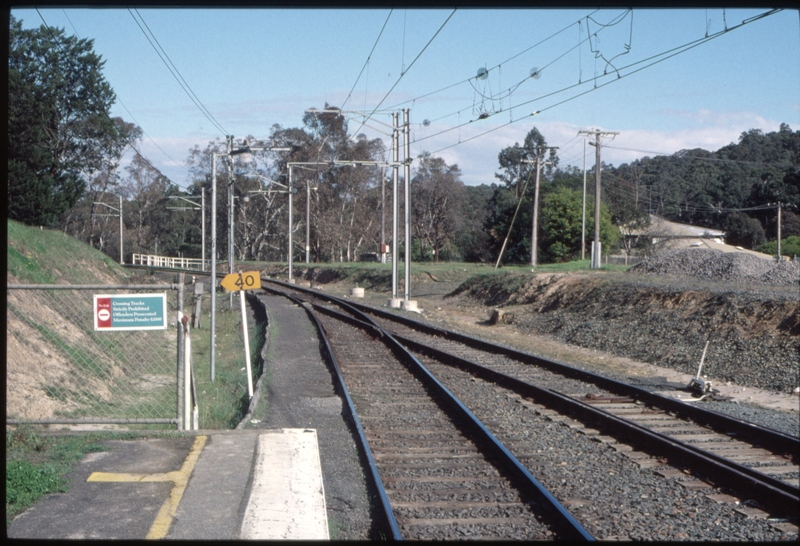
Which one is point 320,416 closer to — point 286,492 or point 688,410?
point 286,492

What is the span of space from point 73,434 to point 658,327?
14508 millimetres

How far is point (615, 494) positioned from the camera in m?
6.92

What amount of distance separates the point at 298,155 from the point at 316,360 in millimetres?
52322

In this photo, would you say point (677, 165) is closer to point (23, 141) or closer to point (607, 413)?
point (23, 141)

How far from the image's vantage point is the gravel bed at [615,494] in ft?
19.5

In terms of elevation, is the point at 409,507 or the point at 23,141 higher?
the point at 23,141

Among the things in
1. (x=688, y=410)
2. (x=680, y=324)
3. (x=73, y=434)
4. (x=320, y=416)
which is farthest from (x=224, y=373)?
(x=680, y=324)

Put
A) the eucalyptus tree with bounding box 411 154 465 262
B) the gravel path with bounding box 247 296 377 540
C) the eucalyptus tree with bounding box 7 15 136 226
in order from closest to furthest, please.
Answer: the gravel path with bounding box 247 296 377 540 → the eucalyptus tree with bounding box 7 15 136 226 → the eucalyptus tree with bounding box 411 154 465 262

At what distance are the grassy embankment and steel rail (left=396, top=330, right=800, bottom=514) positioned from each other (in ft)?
15.5

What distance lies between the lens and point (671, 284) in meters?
22.7

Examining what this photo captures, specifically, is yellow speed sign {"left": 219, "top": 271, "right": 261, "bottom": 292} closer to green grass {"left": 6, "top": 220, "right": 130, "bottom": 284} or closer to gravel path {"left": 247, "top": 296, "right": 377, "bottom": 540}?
gravel path {"left": 247, "top": 296, "right": 377, "bottom": 540}

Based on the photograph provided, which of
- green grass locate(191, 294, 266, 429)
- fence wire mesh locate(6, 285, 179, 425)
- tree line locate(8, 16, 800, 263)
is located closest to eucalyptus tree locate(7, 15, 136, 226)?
tree line locate(8, 16, 800, 263)

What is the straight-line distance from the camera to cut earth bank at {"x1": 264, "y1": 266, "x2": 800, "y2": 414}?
546 inches

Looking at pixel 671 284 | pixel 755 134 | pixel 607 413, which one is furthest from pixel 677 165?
pixel 607 413
